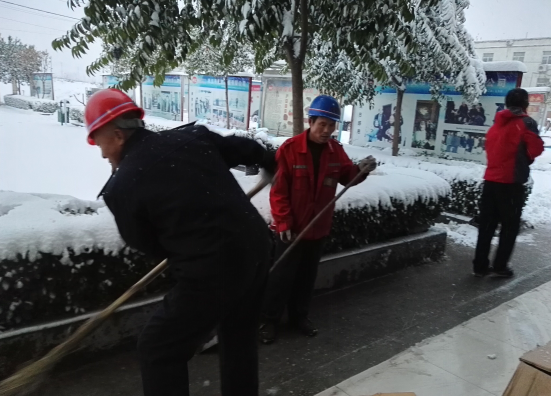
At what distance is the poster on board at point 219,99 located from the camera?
40.0ft

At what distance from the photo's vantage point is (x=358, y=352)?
3.06m

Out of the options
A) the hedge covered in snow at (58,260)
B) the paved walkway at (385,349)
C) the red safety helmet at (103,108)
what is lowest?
the paved walkway at (385,349)

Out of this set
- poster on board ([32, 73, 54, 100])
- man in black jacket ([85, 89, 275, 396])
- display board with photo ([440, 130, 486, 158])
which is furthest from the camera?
poster on board ([32, 73, 54, 100])

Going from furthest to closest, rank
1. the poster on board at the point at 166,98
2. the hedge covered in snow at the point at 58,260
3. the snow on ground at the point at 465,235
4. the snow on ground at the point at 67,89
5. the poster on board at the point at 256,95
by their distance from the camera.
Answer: the poster on board at the point at 166,98 < the poster on board at the point at 256,95 < the snow on ground at the point at 67,89 < the snow on ground at the point at 465,235 < the hedge covered in snow at the point at 58,260

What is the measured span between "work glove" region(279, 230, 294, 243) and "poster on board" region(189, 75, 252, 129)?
31.2 ft

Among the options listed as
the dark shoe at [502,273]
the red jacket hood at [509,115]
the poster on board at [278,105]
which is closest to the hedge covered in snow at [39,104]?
the poster on board at [278,105]

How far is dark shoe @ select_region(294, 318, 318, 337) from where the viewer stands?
3.22 m

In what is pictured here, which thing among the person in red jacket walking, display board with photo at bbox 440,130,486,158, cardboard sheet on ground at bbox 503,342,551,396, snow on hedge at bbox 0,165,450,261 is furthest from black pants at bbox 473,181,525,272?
display board with photo at bbox 440,130,486,158

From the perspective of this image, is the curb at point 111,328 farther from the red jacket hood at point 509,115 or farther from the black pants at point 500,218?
the red jacket hood at point 509,115

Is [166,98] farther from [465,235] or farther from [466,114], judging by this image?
[465,235]

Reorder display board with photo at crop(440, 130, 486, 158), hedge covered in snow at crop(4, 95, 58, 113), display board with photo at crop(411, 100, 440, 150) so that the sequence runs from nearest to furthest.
→ 1. display board with photo at crop(440, 130, 486, 158)
2. display board with photo at crop(411, 100, 440, 150)
3. hedge covered in snow at crop(4, 95, 58, 113)

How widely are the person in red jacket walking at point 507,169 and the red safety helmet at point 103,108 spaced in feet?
12.5

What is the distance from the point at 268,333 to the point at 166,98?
15526mm

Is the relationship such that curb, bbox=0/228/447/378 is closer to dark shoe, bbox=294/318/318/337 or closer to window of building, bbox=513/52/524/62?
dark shoe, bbox=294/318/318/337
